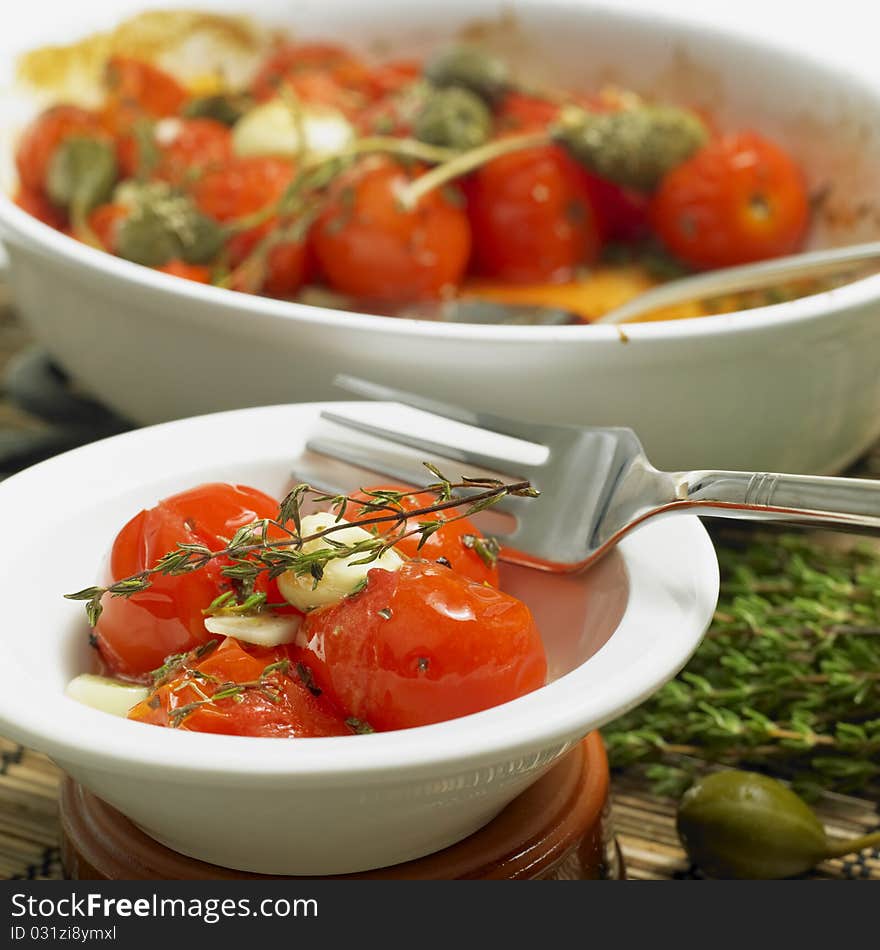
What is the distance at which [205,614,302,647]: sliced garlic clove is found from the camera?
626 mm

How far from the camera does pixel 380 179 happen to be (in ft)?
4.01

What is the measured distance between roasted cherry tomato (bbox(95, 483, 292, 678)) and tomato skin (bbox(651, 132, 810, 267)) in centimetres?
75

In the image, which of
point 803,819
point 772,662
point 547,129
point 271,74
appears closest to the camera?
point 803,819

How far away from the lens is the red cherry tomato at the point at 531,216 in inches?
50.7

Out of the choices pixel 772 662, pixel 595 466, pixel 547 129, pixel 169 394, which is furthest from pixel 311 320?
pixel 547 129

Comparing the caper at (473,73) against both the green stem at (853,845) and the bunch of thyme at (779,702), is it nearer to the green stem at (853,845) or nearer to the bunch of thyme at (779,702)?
the bunch of thyme at (779,702)

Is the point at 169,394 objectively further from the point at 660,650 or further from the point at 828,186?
the point at 828,186

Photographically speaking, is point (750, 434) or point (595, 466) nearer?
point (595, 466)

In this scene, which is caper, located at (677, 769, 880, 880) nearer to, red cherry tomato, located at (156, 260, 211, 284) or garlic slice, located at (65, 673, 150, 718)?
garlic slice, located at (65, 673, 150, 718)

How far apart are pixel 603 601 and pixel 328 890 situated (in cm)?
20

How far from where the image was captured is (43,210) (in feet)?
4.38

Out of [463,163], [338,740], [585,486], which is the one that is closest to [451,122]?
[463,163]

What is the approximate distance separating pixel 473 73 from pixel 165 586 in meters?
0.93

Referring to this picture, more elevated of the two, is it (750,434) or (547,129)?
(547,129)
